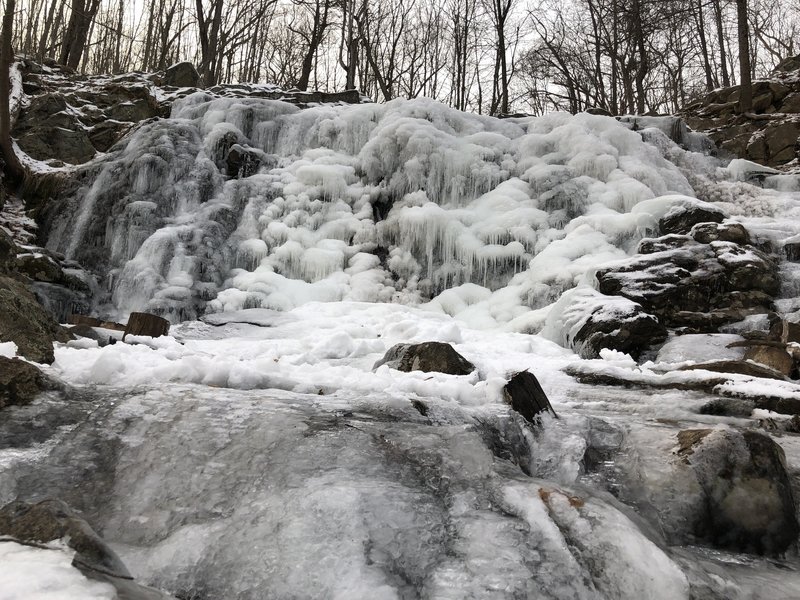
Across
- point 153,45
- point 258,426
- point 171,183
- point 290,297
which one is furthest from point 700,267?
point 153,45

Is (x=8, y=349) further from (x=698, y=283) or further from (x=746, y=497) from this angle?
(x=698, y=283)

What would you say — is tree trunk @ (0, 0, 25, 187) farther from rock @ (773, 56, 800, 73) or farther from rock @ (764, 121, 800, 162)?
rock @ (773, 56, 800, 73)

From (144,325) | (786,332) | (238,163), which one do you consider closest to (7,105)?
(238,163)

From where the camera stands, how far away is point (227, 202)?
9.02 meters

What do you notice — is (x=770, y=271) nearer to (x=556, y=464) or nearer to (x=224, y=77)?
(x=556, y=464)

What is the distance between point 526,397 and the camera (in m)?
2.83

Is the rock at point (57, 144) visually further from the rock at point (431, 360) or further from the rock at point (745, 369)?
the rock at point (745, 369)

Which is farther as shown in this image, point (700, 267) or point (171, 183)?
point (171, 183)

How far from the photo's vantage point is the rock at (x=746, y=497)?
2104mm

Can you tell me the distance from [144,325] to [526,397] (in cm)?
360

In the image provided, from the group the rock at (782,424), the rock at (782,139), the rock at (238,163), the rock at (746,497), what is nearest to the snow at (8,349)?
the rock at (746,497)

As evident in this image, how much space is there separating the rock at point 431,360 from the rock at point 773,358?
2.40m

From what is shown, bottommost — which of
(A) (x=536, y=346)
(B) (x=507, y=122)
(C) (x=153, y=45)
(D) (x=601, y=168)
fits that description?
(A) (x=536, y=346)

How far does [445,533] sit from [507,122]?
33.5 feet
